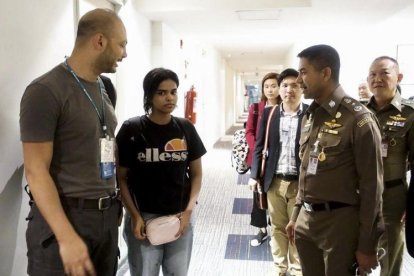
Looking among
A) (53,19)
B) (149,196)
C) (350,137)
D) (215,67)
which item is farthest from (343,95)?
(215,67)

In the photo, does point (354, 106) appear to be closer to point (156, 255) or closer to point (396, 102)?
point (396, 102)

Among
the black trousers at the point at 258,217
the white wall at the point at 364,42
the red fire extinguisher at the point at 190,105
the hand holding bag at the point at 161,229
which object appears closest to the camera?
the hand holding bag at the point at 161,229

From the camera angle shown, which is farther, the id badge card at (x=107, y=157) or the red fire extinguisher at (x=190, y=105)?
the red fire extinguisher at (x=190, y=105)

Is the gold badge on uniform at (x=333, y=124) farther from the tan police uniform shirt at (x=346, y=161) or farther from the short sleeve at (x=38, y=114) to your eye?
the short sleeve at (x=38, y=114)

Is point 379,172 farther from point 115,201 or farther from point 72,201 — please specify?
point 72,201

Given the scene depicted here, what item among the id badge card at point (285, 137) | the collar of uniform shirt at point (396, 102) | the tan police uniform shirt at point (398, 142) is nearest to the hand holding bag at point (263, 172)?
the id badge card at point (285, 137)

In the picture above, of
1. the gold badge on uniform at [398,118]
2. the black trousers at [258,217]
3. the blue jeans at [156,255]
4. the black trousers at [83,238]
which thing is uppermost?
the gold badge on uniform at [398,118]

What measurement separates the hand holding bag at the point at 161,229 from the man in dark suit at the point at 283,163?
0.98m

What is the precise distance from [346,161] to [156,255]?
0.99 meters

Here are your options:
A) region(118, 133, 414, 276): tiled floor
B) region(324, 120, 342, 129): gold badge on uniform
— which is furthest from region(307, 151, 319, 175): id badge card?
region(118, 133, 414, 276): tiled floor

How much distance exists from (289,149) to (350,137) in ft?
2.98

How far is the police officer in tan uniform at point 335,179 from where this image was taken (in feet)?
4.90

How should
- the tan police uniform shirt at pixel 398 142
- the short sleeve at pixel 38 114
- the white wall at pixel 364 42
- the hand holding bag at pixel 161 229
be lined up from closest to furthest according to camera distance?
the short sleeve at pixel 38 114 → the hand holding bag at pixel 161 229 → the tan police uniform shirt at pixel 398 142 → the white wall at pixel 364 42

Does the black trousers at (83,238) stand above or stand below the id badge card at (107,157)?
below
